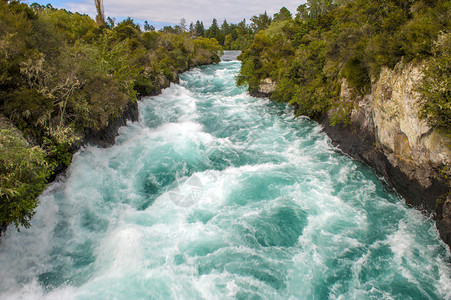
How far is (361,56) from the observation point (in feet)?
44.9

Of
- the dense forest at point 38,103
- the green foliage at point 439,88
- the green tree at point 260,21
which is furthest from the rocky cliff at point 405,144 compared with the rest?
the green tree at point 260,21

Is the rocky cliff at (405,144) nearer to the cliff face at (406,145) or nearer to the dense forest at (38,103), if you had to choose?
the cliff face at (406,145)

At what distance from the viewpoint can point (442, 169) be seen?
8.18 m

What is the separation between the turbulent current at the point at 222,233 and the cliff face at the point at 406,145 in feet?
2.29

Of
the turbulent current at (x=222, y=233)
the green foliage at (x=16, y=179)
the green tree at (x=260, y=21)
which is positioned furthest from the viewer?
the green tree at (x=260, y=21)

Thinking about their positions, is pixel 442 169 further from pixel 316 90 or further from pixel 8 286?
pixel 8 286

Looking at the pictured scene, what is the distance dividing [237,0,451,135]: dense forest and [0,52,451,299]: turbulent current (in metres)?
4.22

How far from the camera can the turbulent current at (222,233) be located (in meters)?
7.16

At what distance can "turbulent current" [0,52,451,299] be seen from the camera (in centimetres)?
716

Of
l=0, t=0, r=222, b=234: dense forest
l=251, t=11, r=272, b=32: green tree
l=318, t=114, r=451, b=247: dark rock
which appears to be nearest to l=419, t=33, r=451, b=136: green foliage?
l=318, t=114, r=451, b=247: dark rock

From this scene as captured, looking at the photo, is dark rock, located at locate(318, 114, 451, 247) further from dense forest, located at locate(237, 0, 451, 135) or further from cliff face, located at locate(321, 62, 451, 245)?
dense forest, located at locate(237, 0, 451, 135)

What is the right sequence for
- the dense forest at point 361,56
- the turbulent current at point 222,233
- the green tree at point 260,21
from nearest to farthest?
the turbulent current at point 222,233
the dense forest at point 361,56
the green tree at point 260,21

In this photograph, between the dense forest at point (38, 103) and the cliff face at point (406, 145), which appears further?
the cliff face at point (406, 145)

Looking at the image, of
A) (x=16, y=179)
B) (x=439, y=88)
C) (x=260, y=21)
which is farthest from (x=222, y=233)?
(x=260, y=21)
